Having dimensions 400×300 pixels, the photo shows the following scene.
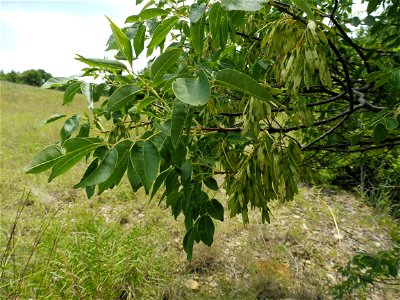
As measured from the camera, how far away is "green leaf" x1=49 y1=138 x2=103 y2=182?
678mm

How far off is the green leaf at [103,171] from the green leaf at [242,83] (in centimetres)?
28

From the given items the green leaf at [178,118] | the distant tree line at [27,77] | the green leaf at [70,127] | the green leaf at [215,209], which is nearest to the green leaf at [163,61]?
the green leaf at [178,118]

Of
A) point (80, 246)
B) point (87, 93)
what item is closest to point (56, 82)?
point (87, 93)

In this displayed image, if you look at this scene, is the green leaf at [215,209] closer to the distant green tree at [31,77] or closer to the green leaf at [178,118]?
the green leaf at [178,118]

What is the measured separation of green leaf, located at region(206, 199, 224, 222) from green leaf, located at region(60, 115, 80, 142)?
0.55 m

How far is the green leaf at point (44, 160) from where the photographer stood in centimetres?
65

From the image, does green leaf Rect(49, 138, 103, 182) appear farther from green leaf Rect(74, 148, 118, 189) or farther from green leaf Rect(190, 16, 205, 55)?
green leaf Rect(190, 16, 205, 55)

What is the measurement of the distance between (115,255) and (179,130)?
2147 mm

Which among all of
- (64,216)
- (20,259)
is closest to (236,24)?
(20,259)

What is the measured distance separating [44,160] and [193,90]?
349mm

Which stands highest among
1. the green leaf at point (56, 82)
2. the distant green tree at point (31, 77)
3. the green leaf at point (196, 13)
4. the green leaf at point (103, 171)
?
the green leaf at point (196, 13)

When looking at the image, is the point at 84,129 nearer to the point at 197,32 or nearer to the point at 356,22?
the point at 197,32

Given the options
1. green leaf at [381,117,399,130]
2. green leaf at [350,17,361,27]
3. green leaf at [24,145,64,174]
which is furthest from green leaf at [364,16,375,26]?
green leaf at [24,145,64,174]

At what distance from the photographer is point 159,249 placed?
2.89m
